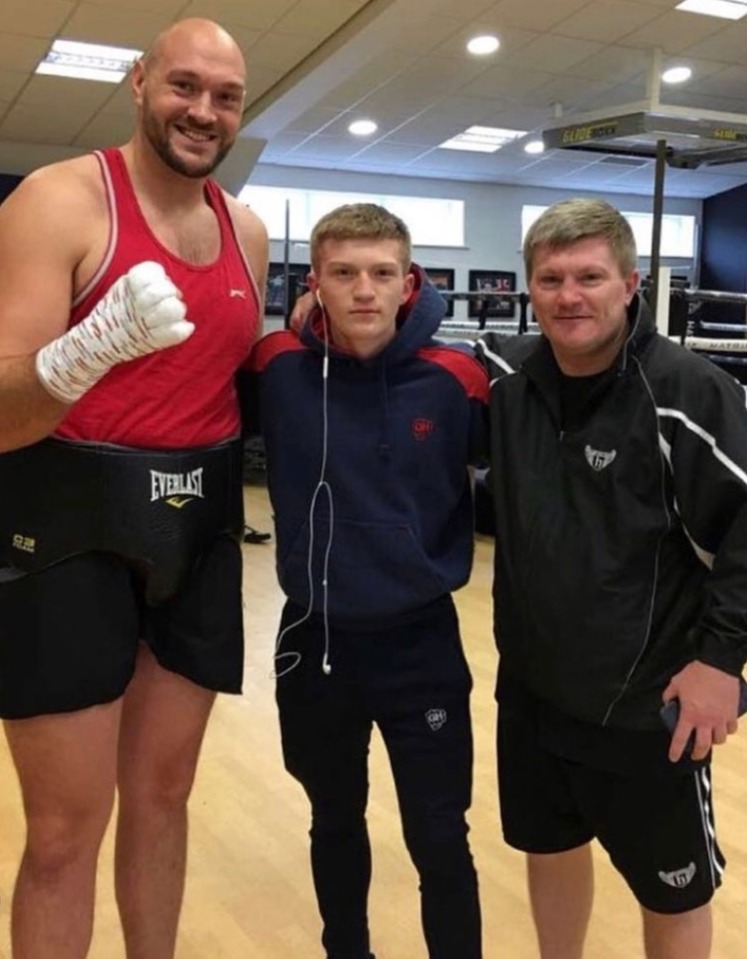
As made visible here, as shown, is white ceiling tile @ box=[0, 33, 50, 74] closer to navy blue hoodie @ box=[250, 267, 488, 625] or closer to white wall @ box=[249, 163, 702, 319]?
white wall @ box=[249, 163, 702, 319]

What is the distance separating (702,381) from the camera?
1.48 metres

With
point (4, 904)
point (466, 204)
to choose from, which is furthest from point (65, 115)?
point (4, 904)

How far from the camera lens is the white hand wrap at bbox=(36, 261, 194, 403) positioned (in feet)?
3.99

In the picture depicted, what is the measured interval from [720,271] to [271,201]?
20.8 feet

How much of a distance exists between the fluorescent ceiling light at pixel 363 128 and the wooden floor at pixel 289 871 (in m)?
7.65

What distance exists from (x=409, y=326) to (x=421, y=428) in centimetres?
18

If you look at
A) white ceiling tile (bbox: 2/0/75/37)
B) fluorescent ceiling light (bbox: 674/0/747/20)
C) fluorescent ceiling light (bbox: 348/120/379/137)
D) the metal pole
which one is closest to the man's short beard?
the metal pole

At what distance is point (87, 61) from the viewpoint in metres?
7.38

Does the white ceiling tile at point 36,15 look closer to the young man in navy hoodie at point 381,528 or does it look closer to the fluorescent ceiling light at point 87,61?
the fluorescent ceiling light at point 87,61

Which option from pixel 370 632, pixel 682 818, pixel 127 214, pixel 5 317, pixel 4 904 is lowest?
pixel 4 904

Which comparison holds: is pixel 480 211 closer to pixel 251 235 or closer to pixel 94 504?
pixel 251 235

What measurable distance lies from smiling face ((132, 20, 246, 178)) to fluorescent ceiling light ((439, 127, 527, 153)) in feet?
29.6

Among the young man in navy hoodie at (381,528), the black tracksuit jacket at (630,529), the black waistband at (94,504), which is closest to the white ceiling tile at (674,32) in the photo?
the young man in navy hoodie at (381,528)

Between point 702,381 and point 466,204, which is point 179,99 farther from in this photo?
point 466,204
